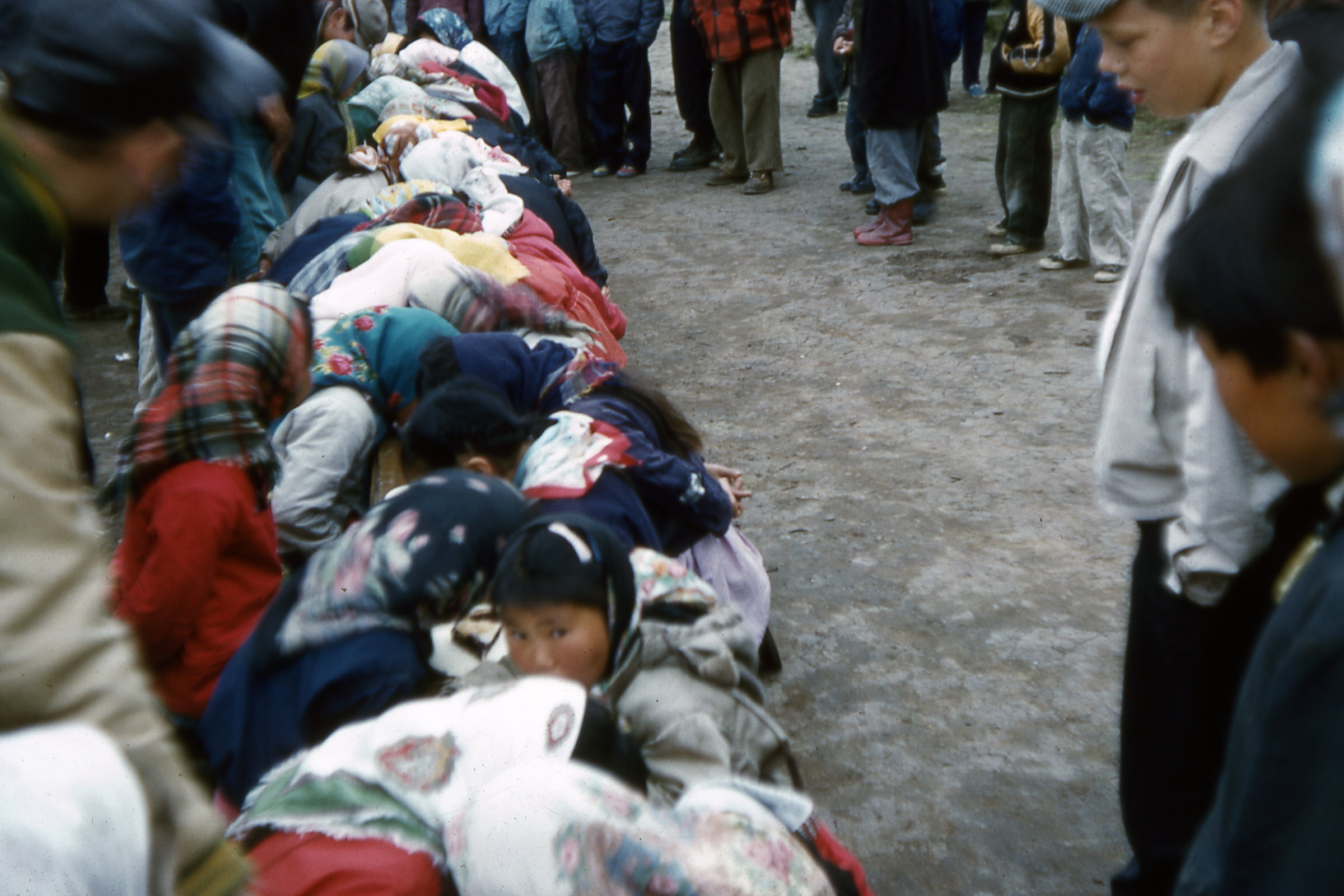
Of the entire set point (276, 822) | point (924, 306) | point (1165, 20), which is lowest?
point (924, 306)

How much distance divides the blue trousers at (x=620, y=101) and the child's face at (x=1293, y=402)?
8517mm

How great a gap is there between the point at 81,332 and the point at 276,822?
5364 mm

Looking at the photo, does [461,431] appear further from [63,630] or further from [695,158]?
[695,158]

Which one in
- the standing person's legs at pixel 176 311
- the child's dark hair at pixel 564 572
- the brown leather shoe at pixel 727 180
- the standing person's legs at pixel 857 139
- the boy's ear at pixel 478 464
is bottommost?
the brown leather shoe at pixel 727 180

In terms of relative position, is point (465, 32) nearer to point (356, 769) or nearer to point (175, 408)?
point (175, 408)

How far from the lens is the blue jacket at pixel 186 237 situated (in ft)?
13.2

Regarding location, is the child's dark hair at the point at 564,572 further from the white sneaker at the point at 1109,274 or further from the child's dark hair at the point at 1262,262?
the white sneaker at the point at 1109,274

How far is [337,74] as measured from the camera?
5961 mm

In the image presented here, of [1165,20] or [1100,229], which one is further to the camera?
[1100,229]

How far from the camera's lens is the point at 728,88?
8.48 metres

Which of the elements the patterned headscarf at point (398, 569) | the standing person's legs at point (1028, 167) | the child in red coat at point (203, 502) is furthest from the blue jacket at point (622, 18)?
the patterned headscarf at point (398, 569)

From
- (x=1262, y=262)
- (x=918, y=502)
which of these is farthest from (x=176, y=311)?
(x=1262, y=262)

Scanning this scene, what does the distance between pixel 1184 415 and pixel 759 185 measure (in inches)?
276

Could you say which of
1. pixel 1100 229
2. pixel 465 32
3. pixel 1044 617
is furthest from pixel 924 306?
pixel 465 32
